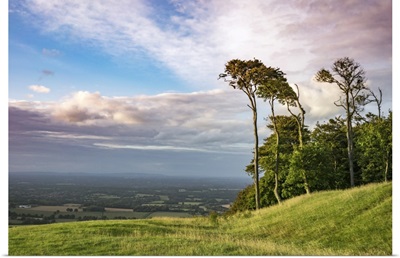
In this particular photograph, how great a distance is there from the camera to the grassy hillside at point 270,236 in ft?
44.0

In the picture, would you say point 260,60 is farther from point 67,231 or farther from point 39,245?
point 39,245

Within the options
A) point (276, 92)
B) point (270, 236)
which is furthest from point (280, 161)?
point (270, 236)

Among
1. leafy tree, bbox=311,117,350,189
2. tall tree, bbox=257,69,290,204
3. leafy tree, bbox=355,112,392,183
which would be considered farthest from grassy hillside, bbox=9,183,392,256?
leafy tree, bbox=311,117,350,189

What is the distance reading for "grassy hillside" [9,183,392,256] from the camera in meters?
13.4

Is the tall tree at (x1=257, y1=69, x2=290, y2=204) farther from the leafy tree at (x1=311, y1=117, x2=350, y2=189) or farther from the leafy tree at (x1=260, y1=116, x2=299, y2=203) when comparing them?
the leafy tree at (x1=311, y1=117, x2=350, y2=189)

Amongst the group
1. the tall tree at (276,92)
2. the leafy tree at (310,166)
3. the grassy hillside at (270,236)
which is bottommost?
the grassy hillside at (270,236)

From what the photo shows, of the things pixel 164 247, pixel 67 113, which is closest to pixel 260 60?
pixel 67 113

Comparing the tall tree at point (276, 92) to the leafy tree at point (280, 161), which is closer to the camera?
the tall tree at point (276, 92)

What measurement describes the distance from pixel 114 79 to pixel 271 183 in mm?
22691

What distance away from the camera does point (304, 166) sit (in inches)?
1287

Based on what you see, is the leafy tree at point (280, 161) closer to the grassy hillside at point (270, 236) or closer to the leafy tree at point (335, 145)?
the leafy tree at point (335, 145)

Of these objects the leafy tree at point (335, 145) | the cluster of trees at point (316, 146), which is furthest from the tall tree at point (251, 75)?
the leafy tree at point (335, 145)

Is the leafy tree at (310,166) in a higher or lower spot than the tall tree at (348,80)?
lower

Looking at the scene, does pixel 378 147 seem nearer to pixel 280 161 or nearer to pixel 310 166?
pixel 310 166
